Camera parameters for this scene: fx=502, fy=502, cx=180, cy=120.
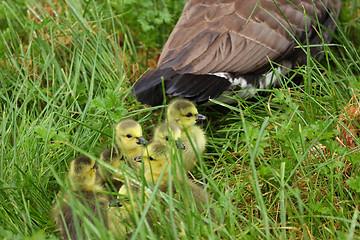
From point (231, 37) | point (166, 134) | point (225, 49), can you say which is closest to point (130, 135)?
point (166, 134)

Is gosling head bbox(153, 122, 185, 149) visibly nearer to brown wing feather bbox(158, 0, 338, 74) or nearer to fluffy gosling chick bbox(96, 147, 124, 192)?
fluffy gosling chick bbox(96, 147, 124, 192)

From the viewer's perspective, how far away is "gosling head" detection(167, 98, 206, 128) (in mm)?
2896

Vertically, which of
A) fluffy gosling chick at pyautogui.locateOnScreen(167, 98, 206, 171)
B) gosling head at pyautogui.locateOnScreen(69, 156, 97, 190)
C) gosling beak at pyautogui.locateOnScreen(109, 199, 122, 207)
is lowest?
fluffy gosling chick at pyautogui.locateOnScreen(167, 98, 206, 171)

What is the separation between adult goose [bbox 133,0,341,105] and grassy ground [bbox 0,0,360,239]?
0.67 ft

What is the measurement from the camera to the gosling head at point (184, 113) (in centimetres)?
290

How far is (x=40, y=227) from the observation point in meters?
2.60

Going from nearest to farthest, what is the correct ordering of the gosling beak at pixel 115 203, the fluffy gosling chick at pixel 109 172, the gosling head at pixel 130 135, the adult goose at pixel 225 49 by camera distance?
the gosling beak at pixel 115 203 < the fluffy gosling chick at pixel 109 172 < the gosling head at pixel 130 135 < the adult goose at pixel 225 49

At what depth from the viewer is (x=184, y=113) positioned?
2.89 m

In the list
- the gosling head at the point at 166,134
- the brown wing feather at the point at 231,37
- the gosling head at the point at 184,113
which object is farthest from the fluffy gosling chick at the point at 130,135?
the brown wing feather at the point at 231,37

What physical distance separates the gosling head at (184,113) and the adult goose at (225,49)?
135mm

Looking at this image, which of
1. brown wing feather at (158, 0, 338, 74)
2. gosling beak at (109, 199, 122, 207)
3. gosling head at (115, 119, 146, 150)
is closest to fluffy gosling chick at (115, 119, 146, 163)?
gosling head at (115, 119, 146, 150)

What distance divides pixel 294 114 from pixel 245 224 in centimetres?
74

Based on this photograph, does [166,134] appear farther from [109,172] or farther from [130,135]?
[109,172]

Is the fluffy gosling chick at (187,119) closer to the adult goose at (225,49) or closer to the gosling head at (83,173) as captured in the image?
the adult goose at (225,49)
